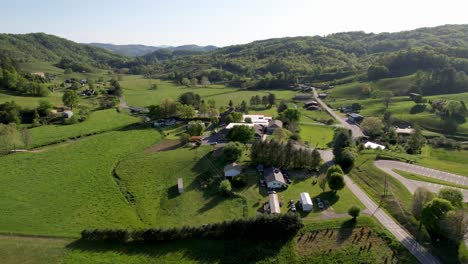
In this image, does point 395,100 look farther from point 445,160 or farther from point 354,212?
point 354,212

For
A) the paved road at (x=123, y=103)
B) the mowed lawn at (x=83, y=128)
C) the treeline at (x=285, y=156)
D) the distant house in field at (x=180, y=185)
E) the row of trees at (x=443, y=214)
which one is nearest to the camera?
the row of trees at (x=443, y=214)

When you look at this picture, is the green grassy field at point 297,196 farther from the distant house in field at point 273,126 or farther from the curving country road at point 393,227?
Result: the distant house in field at point 273,126

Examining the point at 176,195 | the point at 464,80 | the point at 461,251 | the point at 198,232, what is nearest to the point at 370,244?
the point at 461,251

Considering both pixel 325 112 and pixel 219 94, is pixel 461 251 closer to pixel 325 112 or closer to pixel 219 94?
pixel 325 112

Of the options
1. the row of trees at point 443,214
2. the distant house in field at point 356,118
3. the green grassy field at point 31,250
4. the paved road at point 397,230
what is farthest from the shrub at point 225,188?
the distant house in field at point 356,118

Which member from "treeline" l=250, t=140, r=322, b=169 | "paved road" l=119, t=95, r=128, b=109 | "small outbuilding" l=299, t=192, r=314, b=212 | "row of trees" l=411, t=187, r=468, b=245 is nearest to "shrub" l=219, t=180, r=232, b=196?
"treeline" l=250, t=140, r=322, b=169

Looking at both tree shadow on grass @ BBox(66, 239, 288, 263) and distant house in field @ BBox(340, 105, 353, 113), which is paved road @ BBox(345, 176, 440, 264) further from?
distant house in field @ BBox(340, 105, 353, 113)

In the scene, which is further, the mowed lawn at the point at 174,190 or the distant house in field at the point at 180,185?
the distant house in field at the point at 180,185

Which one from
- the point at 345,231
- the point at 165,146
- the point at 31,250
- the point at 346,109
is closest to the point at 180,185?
the point at 31,250
